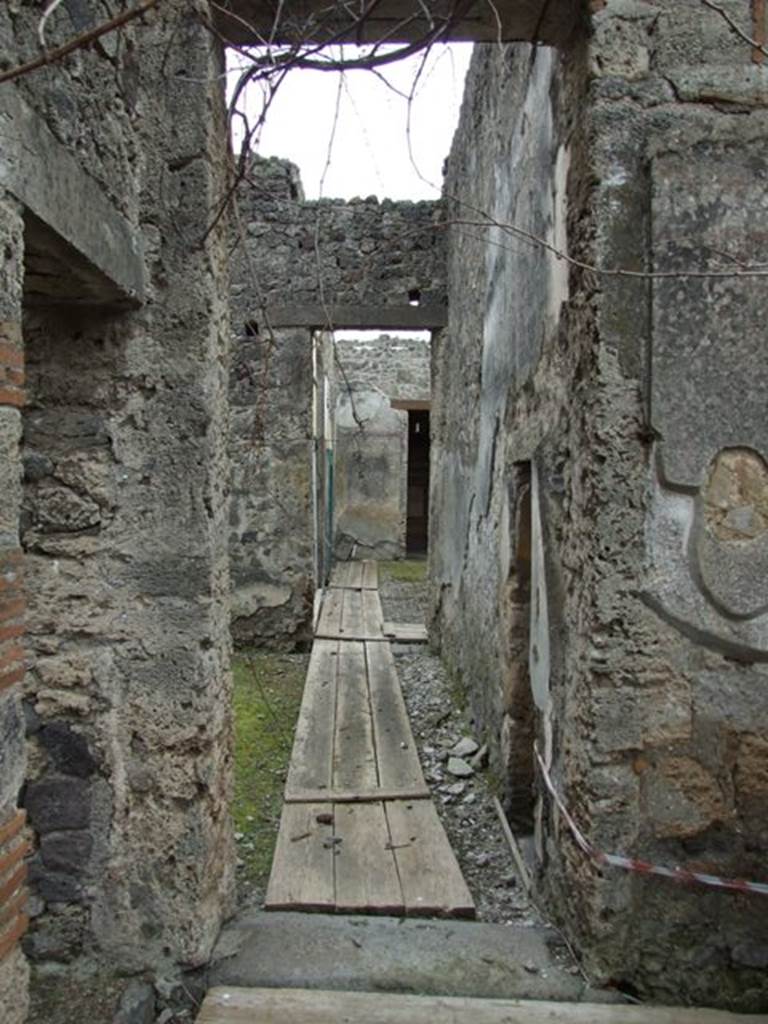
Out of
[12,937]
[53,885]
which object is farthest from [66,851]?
[12,937]

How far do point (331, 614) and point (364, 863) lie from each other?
5106 millimetres

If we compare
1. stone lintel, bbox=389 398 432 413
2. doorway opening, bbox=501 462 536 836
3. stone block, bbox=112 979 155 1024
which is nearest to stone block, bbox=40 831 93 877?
stone block, bbox=112 979 155 1024

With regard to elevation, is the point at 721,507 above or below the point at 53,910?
above

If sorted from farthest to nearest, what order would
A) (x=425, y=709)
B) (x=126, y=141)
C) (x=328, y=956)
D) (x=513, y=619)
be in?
(x=425, y=709) → (x=513, y=619) → (x=328, y=956) → (x=126, y=141)

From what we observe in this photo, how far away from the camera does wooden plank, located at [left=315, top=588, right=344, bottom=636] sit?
280 inches

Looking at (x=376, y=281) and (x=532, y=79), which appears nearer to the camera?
(x=532, y=79)

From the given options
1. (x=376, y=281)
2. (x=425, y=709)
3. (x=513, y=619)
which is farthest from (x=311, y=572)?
(x=513, y=619)

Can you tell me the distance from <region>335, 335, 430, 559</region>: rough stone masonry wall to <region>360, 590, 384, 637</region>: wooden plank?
4.04 metres

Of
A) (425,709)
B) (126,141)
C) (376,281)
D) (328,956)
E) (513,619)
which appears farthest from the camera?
(376,281)

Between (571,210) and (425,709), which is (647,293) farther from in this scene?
(425,709)

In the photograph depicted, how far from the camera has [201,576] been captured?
2.19m

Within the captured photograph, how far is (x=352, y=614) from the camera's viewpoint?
8008 millimetres

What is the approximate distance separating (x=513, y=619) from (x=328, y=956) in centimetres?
165

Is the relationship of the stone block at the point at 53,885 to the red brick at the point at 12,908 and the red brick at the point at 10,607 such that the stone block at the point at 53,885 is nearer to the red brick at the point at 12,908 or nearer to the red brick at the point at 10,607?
the red brick at the point at 12,908
